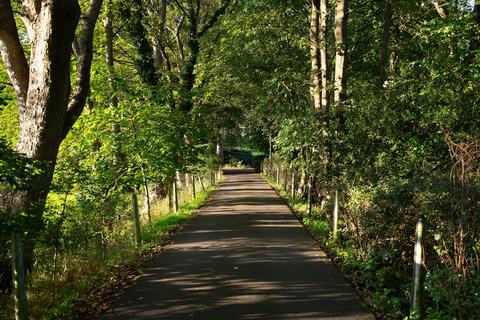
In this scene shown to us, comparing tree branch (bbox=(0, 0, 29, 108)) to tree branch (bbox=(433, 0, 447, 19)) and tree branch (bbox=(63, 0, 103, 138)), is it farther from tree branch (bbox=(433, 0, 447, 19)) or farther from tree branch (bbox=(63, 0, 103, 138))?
tree branch (bbox=(433, 0, 447, 19))

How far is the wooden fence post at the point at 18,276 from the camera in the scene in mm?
5328

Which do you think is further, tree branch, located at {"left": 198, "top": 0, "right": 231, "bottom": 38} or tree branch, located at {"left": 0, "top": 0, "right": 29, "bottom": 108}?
tree branch, located at {"left": 198, "top": 0, "right": 231, "bottom": 38}

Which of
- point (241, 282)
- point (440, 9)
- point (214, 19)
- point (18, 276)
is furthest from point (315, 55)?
point (18, 276)

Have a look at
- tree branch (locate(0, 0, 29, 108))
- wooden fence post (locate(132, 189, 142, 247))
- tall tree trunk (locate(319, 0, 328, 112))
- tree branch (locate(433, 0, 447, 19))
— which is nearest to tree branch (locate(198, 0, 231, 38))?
tall tree trunk (locate(319, 0, 328, 112))

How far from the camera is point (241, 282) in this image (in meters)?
7.89

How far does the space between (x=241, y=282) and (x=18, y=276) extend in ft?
11.9

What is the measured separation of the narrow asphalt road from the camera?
6438 millimetres

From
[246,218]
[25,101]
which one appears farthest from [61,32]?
[246,218]

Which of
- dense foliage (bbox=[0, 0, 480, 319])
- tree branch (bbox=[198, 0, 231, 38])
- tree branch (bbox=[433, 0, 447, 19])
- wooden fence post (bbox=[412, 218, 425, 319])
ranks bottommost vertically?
wooden fence post (bbox=[412, 218, 425, 319])

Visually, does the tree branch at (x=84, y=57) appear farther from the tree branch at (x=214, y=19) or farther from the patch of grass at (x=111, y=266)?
the tree branch at (x=214, y=19)

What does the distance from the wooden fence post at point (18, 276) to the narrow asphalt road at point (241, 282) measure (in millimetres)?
1207

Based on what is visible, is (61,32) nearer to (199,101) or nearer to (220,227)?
(220,227)

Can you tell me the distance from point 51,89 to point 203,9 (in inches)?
838

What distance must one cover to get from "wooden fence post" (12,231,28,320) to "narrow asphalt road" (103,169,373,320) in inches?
47.5
